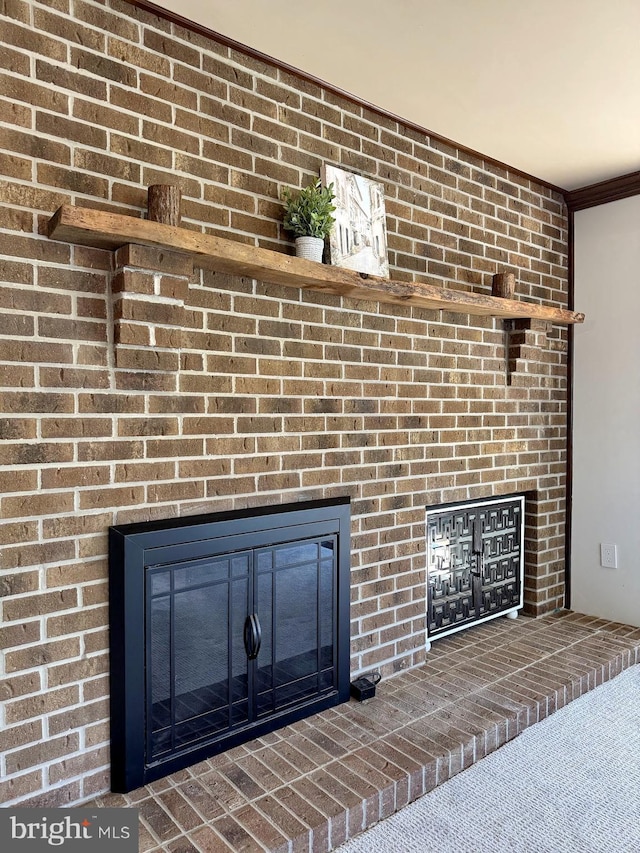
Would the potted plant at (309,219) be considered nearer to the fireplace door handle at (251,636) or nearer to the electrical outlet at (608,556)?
the fireplace door handle at (251,636)

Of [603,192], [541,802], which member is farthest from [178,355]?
[603,192]

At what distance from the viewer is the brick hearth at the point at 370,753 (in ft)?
5.37

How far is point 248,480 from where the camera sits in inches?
81.1

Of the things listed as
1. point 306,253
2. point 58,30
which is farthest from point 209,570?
point 58,30

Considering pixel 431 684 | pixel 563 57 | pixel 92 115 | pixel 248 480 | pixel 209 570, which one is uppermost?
pixel 563 57

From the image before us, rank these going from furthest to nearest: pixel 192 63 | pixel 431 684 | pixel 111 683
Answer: pixel 431 684 < pixel 192 63 < pixel 111 683

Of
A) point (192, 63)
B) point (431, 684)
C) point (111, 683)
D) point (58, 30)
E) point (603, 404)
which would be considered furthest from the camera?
point (603, 404)

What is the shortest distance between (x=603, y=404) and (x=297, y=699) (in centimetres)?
226

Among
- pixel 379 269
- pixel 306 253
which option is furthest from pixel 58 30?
pixel 379 269

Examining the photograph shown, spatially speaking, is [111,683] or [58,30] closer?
[58,30]

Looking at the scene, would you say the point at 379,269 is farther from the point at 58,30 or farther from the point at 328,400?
the point at 58,30

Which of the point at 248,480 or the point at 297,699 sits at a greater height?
the point at 248,480

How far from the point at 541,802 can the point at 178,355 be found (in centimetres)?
181

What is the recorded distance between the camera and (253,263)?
6.07ft
